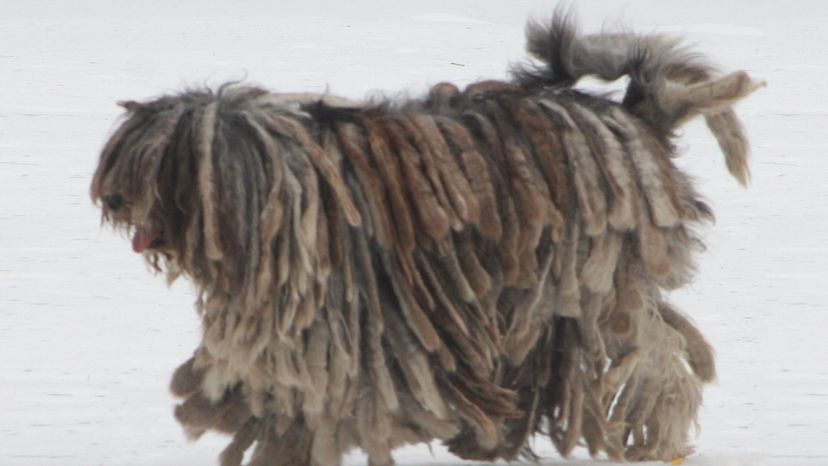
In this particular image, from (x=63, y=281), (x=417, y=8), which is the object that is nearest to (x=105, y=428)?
(x=63, y=281)

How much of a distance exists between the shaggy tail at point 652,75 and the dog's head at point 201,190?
108 centimetres

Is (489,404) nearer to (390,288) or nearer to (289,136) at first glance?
(390,288)

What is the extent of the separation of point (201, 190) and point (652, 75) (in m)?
1.60

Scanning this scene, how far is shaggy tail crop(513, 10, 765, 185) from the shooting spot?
5637mm

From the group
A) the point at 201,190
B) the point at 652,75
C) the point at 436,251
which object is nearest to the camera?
the point at 201,190

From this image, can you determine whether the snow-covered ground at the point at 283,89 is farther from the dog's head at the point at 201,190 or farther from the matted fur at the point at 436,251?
the dog's head at the point at 201,190

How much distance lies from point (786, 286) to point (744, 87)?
3.28 meters

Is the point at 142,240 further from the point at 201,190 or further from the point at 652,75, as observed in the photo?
the point at 652,75

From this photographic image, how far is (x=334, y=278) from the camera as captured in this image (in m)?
5.12

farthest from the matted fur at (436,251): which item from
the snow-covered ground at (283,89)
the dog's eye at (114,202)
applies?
the snow-covered ground at (283,89)

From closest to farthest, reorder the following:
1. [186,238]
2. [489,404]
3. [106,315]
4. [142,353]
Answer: [186,238] < [489,404] < [142,353] < [106,315]

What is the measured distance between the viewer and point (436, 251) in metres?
5.22

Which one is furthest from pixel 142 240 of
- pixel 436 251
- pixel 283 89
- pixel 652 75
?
pixel 283 89

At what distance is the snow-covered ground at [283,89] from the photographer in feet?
21.4
